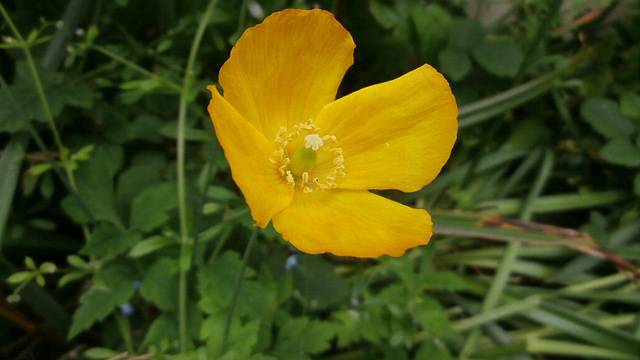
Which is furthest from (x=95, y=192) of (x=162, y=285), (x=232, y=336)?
(x=232, y=336)

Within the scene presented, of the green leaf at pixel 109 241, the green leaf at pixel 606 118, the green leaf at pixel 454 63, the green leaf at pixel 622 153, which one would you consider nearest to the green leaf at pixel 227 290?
the green leaf at pixel 109 241

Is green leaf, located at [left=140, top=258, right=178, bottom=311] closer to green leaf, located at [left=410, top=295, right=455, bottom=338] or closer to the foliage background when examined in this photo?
the foliage background

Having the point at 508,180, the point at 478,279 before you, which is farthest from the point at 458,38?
the point at 478,279

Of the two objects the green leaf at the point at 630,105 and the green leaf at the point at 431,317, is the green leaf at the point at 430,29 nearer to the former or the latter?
the green leaf at the point at 630,105

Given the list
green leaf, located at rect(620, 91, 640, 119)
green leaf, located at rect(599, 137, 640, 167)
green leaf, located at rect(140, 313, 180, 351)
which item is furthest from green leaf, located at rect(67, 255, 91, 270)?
green leaf, located at rect(620, 91, 640, 119)

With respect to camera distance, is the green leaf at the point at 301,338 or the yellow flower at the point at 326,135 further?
the green leaf at the point at 301,338

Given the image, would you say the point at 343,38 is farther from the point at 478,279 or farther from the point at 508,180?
the point at 508,180
